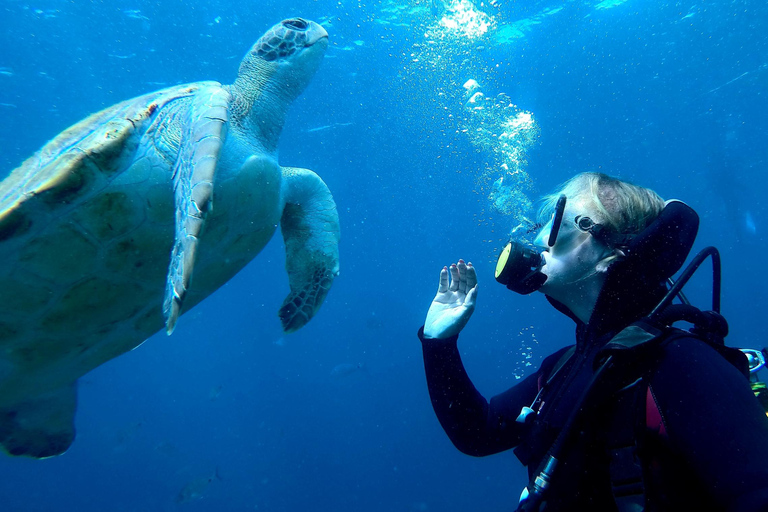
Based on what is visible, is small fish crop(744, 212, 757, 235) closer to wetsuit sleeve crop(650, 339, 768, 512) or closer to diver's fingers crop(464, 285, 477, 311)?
diver's fingers crop(464, 285, 477, 311)

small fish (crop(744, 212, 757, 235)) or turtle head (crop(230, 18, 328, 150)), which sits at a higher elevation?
small fish (crop(744, 212, 757, 235))

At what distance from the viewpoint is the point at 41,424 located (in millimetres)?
3834

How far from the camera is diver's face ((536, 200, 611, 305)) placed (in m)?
1.59

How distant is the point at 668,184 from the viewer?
96.1ft

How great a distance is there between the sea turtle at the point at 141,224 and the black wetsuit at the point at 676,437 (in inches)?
64.9

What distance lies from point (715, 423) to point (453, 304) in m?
1.11

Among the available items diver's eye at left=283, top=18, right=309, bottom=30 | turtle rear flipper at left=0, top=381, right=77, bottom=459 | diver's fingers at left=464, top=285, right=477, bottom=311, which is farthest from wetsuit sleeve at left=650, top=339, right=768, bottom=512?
turtle rear flipper at left=0, top=381, right=77, bottom=459

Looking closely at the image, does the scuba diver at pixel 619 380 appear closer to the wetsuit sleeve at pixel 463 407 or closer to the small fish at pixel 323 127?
the wetsuit sleeve at pixel 463 407

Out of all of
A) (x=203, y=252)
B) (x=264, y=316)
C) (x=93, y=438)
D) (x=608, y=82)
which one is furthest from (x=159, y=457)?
(x=608, y=82)

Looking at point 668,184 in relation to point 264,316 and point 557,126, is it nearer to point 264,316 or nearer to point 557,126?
point 557,126

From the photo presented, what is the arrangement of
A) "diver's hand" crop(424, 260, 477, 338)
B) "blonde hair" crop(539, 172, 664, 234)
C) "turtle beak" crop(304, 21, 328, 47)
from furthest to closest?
"turtle beak" crop(304, 21, 328, 47), "diver's hand" crop(424, 260, 477, 338), "blonde hair" crop(539, 172, 664, 234)

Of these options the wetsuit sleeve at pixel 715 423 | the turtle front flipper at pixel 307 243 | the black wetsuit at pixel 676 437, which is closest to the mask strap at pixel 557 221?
the black wetsuit at pixel 676 437

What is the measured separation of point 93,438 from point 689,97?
132 feet

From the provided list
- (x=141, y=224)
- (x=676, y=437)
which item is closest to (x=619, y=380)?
(x=676, y=437)
